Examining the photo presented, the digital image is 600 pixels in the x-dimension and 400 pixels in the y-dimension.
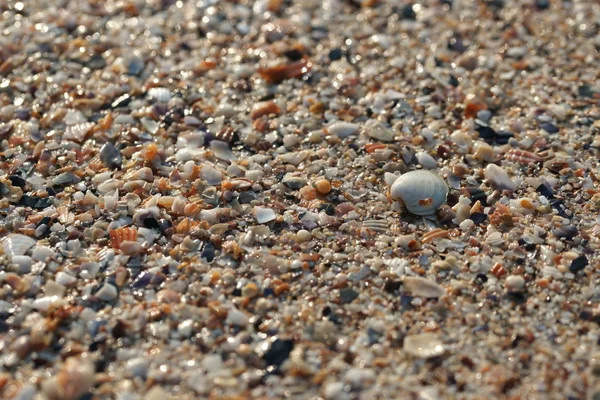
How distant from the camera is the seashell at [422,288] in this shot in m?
2.22

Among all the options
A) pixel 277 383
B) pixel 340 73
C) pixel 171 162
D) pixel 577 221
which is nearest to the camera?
pixel 277 383

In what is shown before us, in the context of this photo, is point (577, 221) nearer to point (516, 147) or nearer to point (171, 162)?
point (516, 147)

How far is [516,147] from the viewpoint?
9.39 ft

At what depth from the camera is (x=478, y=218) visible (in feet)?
8.31

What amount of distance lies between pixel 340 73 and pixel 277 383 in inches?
66.1

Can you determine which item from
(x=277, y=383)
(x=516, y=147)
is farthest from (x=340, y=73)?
(x=277, y=383)

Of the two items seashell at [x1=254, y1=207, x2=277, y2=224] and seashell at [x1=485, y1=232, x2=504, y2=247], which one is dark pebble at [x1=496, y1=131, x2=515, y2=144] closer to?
seashell at [x1=485, y1=232, x2=504, y2=247]

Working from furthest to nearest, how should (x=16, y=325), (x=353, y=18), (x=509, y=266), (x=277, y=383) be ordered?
(x=353, y=18), (x=509, y=266), (x=16, y=325), (x=277, y=383)

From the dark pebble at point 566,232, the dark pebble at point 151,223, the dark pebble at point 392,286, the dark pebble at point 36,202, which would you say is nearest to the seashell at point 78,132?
the dark pebble at point 36,202

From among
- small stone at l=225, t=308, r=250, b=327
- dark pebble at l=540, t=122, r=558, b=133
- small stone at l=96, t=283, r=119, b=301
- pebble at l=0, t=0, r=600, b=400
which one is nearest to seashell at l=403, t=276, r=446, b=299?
pebble at l=0, t=0, r=600, b=400

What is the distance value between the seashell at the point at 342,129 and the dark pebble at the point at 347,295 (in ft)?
2.71

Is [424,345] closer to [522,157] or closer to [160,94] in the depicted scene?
[522,157]

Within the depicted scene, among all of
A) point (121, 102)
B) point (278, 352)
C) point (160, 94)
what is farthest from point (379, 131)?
point (278, 352)

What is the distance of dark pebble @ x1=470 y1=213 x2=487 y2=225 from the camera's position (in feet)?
8.29
